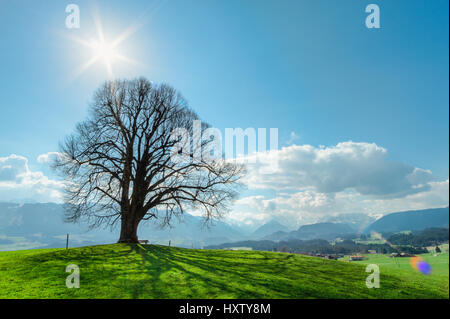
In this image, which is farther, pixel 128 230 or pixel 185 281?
pixel 128 230

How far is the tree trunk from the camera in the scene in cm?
2111

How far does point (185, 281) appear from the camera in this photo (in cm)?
994

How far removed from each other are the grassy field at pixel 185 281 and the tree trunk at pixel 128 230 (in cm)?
687

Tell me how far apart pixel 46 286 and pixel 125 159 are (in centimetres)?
1380

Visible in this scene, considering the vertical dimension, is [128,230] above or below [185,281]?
above

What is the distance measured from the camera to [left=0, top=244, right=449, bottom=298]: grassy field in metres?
8.59

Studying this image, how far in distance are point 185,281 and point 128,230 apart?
13.3 meters

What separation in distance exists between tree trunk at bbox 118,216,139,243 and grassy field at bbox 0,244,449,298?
6.87 m

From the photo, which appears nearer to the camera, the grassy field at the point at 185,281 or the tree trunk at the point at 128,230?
the grassy field at the point at 185,281

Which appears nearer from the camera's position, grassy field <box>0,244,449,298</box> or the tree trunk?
grassy field <box>0,244,449,298</box>

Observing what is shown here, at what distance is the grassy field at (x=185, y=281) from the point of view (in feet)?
28.2

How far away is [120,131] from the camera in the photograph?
74.8 feet
